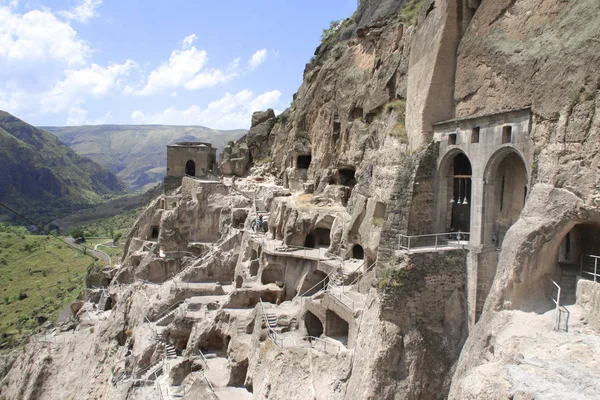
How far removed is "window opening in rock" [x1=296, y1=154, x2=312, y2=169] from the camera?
43.2 m

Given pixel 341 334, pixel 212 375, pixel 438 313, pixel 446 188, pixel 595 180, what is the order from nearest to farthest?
1. pixel 595 180
2. pixel 438 313
3. pixel 446 188
4. pixel 341 334
5. pixel 212 375

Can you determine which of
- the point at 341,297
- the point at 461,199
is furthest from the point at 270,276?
the point at 461,199

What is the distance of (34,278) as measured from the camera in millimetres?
65562

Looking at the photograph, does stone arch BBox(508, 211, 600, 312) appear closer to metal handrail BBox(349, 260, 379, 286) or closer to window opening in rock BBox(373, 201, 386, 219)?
metal handrail BBox(349, 260, 379, 286)

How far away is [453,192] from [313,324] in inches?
339

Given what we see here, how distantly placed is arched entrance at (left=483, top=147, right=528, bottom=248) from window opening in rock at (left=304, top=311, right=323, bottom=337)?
908cm

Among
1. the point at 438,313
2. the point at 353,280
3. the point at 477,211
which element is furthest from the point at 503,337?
the point at 353,280

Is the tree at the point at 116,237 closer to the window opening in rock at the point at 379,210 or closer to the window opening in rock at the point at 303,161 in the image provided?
the window opening in rock at the point at 303,161

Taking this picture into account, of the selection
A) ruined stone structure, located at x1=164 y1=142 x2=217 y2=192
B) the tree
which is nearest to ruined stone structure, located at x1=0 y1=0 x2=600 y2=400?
ruined stone structure, located at x1=164 y1=142 x2=217 y2=192

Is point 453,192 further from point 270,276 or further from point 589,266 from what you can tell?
point 270,276

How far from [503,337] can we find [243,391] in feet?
39.9

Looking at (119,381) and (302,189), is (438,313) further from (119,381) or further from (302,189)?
(302,189)

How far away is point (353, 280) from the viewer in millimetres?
23016

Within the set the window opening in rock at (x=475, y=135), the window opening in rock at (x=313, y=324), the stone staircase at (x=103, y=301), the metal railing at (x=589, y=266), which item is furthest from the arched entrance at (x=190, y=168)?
the metal railing at (x=589, y=266)
